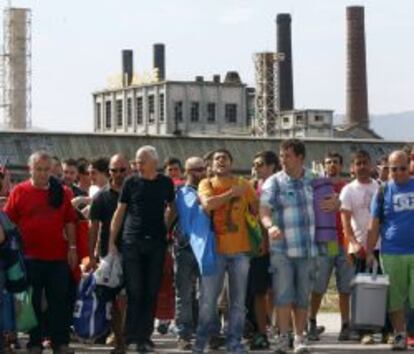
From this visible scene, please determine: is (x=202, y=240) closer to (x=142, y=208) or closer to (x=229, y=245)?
(x=229, y=245)

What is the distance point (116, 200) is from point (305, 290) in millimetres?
2037

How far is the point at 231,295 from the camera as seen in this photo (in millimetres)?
11859

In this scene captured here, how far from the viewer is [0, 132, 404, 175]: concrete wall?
72.6 m

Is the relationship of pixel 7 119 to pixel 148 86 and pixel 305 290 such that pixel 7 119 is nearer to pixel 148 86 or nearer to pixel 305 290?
pixel 148 86

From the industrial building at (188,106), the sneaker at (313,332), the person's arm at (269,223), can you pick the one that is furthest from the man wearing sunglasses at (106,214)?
the industrial building at (188,106)

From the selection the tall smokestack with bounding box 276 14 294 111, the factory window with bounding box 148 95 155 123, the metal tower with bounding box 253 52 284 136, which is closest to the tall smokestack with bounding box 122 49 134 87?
the factory window with bounding box 148 95 155 123

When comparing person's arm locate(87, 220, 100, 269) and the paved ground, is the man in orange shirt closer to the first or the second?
the paved ground

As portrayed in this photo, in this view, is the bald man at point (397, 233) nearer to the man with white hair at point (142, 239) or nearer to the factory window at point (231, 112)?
the man with white hair at point (142, 239)

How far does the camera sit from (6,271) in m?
11.1

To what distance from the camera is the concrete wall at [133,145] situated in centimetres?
7262

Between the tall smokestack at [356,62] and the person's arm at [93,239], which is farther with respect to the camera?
the tall smokestack at [356,62]

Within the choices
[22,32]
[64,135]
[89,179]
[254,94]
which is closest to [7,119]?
[22,32]

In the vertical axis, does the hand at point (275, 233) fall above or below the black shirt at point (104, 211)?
below

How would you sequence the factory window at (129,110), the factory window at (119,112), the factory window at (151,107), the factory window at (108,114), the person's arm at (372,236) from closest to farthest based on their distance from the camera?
the person's arm at (372,236), the factory window at (151,107), the factory window at (129,110), the factory window at (119,112), the factory window at (108,114)
